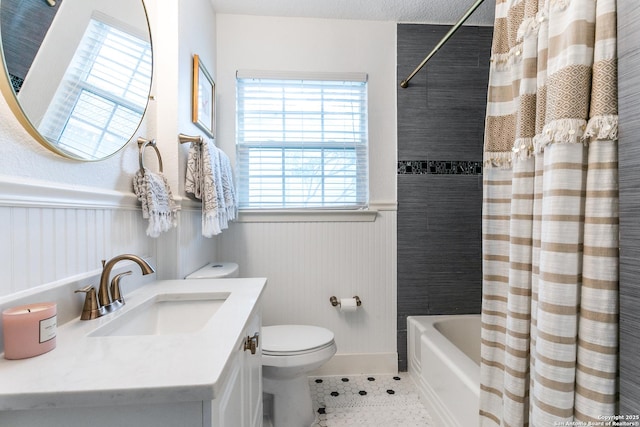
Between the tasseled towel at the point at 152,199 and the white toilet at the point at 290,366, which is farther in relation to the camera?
the white toilet at the point at 290,366

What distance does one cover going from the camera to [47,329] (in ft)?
2.06

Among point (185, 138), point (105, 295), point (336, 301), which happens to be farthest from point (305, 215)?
→ point (105, 295)

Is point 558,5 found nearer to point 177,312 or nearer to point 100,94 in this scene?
point 100,94

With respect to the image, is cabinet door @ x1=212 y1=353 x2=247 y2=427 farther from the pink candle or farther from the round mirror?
the round mirror

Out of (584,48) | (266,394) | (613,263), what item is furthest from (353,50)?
(266,394)

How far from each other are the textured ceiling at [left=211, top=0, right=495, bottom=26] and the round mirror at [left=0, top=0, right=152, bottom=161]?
0.97 meters

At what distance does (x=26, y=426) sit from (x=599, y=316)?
1115 mm

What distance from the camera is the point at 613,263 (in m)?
0.65

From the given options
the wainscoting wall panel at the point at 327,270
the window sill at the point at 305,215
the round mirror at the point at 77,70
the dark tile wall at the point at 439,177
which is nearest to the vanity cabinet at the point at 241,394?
the round mirror at the point at 77,70

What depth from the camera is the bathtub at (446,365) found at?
1299 millimetres

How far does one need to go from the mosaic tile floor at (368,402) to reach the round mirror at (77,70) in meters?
1.60

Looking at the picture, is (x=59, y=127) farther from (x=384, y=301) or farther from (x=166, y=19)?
(x=384, y=301)

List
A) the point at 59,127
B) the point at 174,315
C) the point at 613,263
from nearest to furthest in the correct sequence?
1. the point at 613,263
2. the point at 59,127
3. the point at 174,315

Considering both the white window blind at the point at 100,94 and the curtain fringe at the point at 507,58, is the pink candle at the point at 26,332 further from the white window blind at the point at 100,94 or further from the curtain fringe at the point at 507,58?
the curtain fringe at the point at 507,58
